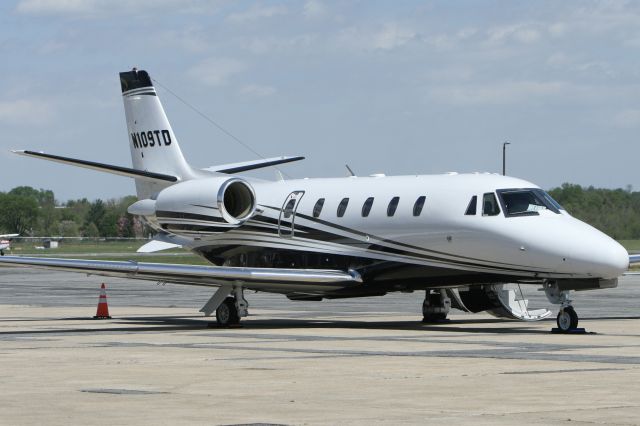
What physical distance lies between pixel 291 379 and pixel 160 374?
1717mm

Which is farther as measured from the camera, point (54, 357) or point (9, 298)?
point (9, 298)

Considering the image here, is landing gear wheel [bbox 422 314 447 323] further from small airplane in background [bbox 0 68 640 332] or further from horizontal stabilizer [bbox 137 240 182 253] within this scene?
horizontal stabilizer [bbox 137 240 182 253]

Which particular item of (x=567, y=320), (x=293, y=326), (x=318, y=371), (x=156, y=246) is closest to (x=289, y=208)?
(x=293, y=326)

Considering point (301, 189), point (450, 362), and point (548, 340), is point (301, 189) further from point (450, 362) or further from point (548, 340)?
point (450, 362)

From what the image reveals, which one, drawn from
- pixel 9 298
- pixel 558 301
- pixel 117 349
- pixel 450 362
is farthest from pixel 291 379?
pixel 9 298

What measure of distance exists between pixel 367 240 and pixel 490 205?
9.47ft

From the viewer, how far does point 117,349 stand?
65.3 ft

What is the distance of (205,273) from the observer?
2519 centimetres

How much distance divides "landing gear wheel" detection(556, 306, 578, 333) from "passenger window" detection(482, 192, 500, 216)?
230cm

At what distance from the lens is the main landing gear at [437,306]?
27547 mm

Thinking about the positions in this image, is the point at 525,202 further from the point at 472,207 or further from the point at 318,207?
the point at 318,207

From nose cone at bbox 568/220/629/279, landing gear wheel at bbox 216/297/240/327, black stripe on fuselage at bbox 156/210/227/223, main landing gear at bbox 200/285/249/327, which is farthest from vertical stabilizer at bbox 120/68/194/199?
nose cone at bbox 568/220/629/279

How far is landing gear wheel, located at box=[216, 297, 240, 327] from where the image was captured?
26.2m

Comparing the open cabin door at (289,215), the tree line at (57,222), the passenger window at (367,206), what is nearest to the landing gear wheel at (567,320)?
the passenger window at (367,206)
